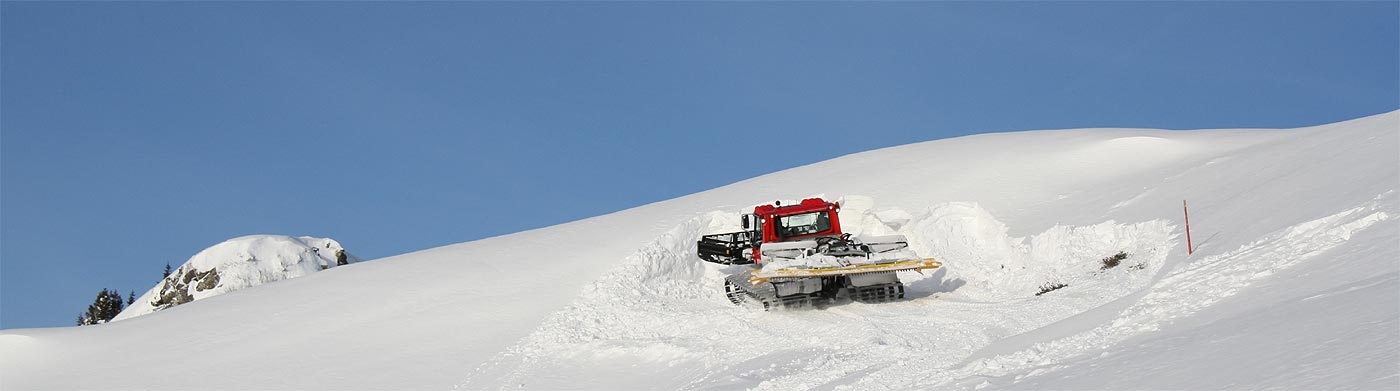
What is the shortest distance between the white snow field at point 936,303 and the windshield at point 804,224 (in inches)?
53.9

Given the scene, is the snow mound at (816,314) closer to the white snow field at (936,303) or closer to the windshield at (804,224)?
the white snow field at (936,303)

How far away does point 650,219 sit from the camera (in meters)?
22.0

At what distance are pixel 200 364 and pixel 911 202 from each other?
12156mm

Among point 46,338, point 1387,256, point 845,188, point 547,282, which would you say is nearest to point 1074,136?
point 845,188

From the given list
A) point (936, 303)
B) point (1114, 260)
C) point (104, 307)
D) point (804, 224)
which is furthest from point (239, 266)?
point (1114, 260)

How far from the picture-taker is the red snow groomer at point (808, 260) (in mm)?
15258

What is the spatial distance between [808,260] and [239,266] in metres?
76.5

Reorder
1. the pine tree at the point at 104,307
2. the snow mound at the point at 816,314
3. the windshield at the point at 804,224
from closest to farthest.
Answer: the snow mound at the point at 816,314 → the windshield at the point at 804,224 → the pine tree at the point at 104,307

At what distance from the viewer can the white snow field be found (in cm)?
848

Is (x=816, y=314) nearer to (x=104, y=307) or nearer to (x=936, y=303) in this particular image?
(x=936, y=303)

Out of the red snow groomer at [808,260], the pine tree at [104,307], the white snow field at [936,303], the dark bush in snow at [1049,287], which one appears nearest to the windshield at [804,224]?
the red snow groomer at [808,260]

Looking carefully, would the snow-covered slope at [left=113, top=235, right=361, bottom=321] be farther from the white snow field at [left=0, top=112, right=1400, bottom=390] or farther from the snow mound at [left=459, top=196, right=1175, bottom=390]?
the snow mound at [left=459, top=196, right=1175, bottom=390]

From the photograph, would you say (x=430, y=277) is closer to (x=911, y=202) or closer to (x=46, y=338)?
(x=46, y=338)

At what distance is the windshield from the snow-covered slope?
70.4 meters
